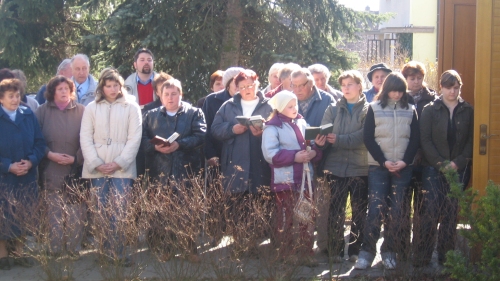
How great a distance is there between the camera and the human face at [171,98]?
6809mm

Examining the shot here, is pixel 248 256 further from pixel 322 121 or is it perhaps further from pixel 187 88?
pixel 187 88

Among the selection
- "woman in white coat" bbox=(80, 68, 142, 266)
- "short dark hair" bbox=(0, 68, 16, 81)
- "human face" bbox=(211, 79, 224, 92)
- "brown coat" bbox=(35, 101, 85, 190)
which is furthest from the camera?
"human face" bbox=(211, 79, 224, 92)

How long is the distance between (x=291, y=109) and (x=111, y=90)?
6.20ft

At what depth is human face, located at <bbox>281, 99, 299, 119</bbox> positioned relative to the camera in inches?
254

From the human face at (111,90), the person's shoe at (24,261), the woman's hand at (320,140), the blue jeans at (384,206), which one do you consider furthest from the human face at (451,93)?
the person's shoe at (24,261)

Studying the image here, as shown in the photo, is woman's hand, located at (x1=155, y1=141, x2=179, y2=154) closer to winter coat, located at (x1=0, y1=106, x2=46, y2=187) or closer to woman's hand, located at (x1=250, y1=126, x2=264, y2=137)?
woman's hand, located at (x1=250, y1=126, x2=264, y2=137)

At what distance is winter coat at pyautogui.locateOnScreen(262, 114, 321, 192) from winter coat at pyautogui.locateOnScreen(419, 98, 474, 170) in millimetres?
1067

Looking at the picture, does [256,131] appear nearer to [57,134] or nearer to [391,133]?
[391,133]

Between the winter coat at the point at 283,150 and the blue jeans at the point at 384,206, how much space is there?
2.13 feet

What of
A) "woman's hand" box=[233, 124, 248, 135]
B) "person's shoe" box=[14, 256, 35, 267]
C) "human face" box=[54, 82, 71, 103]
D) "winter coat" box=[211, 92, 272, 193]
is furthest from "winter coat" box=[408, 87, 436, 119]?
"person's shoe" box=[14, 256, 35, 267]

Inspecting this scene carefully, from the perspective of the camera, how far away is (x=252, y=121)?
6.35 m

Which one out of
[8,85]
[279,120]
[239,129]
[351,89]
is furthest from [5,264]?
[351,89]

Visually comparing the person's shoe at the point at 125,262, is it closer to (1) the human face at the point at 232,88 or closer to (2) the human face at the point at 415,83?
(1) the human face at the point at 232,88

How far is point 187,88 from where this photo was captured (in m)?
12.6
